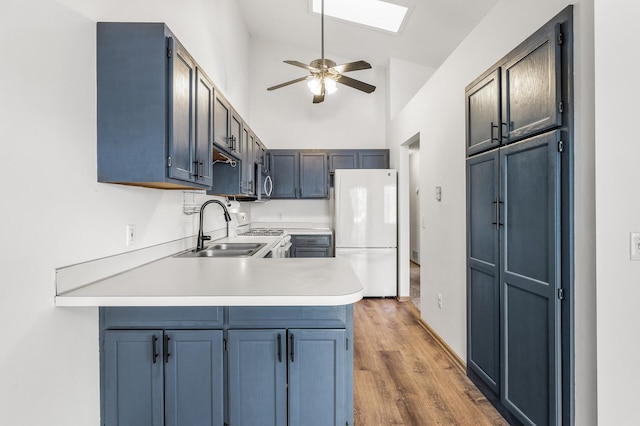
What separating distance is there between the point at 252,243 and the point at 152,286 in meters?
1.57

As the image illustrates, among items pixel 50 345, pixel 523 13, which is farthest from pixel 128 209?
pixel 523 13

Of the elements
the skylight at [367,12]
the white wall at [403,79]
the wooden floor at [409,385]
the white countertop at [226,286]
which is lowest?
the wooden floor at [409,385]

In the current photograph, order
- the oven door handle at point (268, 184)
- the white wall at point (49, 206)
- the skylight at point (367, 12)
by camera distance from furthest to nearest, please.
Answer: the oven door handle at point (268, 184)
the skylight at point (367, 12)
the white wall at point (49, 206)

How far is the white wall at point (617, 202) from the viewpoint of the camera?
133cm

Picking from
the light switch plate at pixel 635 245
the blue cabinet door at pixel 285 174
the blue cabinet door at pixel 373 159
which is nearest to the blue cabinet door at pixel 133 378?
the light switch plate at pixel 635 245

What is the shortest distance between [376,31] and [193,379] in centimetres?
415

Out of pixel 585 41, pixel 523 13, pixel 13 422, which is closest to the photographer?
pixel 13 422

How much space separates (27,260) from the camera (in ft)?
3.78

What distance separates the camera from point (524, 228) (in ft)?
5.60

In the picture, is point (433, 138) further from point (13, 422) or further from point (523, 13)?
point (13, 422)

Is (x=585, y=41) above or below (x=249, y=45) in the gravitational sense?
below

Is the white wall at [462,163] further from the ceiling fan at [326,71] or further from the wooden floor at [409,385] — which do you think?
the ceiling fan at [326,71]

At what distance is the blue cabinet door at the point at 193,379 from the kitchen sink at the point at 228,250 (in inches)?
41.0

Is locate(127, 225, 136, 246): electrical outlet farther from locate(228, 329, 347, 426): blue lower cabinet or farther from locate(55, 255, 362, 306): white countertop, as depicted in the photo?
locate(228, 329, 347, 426): blue lower cabinet
